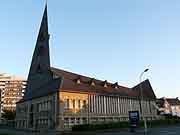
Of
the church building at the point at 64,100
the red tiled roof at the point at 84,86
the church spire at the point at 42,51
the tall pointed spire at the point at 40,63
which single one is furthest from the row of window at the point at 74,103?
the church spire at the point at 42,51

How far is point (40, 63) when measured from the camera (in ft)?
206

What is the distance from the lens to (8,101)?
6658 inches

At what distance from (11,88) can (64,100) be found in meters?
138

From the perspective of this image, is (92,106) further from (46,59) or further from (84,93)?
(46,59)

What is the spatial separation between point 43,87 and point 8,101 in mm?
119354

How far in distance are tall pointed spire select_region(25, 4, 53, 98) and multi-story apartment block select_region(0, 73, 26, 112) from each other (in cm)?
11145

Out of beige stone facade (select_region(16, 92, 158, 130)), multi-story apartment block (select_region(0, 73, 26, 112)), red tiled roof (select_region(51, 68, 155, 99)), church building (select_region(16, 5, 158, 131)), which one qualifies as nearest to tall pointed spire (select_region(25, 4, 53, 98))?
church building (select_region(16, 5, 158, 131))

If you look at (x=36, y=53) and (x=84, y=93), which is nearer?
(x=84, y=93)

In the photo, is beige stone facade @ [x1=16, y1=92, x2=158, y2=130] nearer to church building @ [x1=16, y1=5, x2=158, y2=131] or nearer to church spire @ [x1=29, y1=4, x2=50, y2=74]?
church building @ [x1=16, y1=5, x2=158, y2=131]

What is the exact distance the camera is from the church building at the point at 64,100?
50.7 metres

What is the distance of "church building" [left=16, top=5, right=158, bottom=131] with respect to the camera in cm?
5072

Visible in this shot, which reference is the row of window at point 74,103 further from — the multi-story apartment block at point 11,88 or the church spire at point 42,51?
the multi-story apartment block at point 11,88

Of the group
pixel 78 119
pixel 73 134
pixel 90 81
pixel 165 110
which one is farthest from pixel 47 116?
pixel 165 110

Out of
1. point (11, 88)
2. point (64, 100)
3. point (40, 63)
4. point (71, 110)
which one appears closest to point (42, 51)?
point (40, 63)
